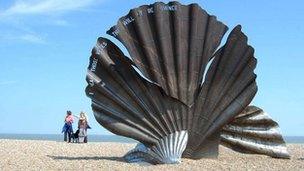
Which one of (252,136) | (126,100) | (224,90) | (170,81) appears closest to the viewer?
(126,100)

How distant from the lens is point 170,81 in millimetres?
11766

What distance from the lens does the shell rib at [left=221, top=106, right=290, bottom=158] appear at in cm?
1334

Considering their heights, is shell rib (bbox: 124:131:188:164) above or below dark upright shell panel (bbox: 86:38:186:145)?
below

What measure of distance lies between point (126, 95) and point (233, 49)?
252 centimetres

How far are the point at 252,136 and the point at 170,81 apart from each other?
9.43 ft

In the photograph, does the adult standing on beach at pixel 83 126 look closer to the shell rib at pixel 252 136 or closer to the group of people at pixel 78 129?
the group of people at pixel 78 129

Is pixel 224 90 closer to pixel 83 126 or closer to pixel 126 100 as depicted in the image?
pixel 126 100

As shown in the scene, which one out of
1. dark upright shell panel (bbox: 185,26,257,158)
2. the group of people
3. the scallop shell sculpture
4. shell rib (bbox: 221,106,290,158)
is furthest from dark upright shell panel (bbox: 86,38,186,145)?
the group of people

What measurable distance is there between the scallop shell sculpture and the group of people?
9.01 metres

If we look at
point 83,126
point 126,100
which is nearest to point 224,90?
point 126,100

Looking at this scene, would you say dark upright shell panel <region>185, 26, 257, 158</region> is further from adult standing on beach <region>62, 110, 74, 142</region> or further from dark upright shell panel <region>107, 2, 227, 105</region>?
adult standing on beach <region>62, 110, 74, 142</region>

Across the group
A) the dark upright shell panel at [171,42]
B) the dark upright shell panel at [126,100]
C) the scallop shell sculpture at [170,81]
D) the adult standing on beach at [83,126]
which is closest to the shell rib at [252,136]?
the scallop shell sculpture at [170,81]

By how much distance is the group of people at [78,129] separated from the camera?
68.0 ft

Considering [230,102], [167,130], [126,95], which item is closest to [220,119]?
[230,102]
